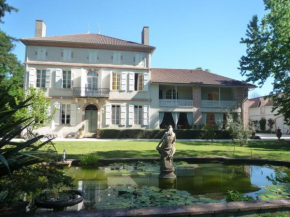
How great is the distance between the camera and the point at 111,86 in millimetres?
24672

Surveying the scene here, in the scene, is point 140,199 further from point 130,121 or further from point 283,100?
point 130,121

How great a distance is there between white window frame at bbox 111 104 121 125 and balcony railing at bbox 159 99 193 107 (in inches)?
178

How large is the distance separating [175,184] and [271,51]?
20.1 metres

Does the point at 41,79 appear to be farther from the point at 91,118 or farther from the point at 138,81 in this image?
the point at 138,81

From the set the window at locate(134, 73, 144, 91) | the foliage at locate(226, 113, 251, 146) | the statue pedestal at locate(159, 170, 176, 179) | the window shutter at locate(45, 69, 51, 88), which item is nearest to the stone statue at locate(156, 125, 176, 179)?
the statue pedestal at locate(159, 170, 176, 179)

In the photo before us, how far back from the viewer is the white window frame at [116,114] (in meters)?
24.8

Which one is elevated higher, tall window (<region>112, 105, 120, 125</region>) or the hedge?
tall window (<region>112, 105, 120, 125</region>)

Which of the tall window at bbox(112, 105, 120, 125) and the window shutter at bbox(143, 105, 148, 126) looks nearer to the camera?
the tall window at bbox(112, 105, 120, 125)

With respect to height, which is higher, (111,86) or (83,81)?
(83,81)

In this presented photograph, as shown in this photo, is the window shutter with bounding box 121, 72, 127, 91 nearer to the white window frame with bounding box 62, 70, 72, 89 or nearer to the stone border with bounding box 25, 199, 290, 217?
the white window frame with bounding box 62, 70, 72, 89

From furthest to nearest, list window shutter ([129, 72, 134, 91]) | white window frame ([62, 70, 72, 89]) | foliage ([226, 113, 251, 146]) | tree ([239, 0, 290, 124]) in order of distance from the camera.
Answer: window shutter ([129, 72, 134, 91]), white window frame ([62, 70, 72, 89]), tree ([239, 0, 290, 124]), foliage ([226, 113, 251, 146])

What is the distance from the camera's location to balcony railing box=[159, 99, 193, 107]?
2586 centimetres

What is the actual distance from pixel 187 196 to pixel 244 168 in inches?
167

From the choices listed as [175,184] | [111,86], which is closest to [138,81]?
[111,86]
